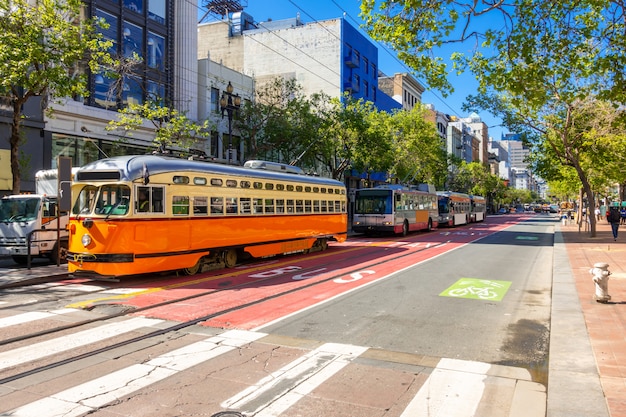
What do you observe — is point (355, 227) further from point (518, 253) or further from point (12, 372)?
point (12, 372)

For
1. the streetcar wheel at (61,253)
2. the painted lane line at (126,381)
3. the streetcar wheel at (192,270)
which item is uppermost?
the streetcar wheel at (61,253)

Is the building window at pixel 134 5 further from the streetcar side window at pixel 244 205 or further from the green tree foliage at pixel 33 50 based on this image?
the streetcar side window at pixel 244 205

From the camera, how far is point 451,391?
204 inches

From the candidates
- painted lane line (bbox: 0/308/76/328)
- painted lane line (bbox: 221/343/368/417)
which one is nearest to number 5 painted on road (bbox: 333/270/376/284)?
painted lane line (bbox: 221/343/368/417)

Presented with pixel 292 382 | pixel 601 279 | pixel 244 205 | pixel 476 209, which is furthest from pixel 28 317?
pixel 476 209

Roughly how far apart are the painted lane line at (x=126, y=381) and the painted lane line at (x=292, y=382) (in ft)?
3.56

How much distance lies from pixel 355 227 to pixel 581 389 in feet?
81.2

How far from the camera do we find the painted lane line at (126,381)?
4.57 metres

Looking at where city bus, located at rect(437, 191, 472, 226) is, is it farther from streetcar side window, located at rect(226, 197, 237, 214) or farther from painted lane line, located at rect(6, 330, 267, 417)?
painted lane line, located at rect(6, 330, 267, 417)

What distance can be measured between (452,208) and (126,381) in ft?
137

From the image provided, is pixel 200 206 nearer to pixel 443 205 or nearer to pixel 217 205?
pixel 217 205

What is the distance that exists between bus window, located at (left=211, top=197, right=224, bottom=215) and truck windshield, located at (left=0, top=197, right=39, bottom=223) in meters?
6.00

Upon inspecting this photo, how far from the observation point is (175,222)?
1223 centimetres

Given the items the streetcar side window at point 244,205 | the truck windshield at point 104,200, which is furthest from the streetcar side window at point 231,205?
the truck windshield at point 104,200
